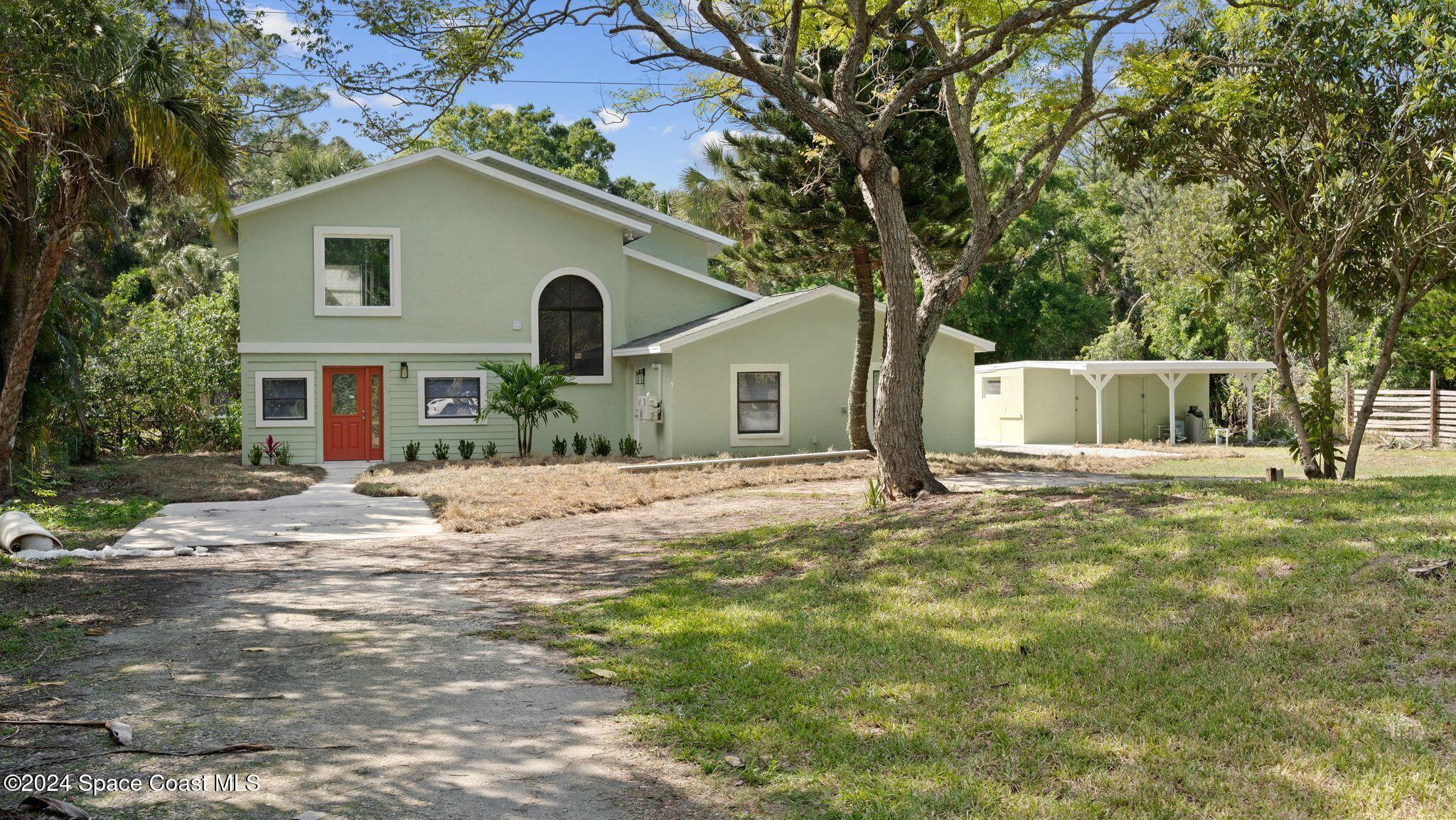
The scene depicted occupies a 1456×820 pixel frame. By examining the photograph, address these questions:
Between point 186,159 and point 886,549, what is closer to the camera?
point 886,549

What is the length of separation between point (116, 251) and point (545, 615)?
41757mm

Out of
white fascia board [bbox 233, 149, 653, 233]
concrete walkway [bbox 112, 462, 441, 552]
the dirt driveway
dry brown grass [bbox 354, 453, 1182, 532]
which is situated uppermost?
white fascia board [bbox 233, 149, 653, 233]

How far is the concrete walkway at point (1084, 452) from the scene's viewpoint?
76.5 feet

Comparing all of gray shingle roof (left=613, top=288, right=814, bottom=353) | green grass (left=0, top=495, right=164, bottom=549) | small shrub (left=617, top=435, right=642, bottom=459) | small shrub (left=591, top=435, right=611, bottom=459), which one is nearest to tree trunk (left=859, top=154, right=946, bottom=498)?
green grass (left=0, top=495, right=164, bottom=549)

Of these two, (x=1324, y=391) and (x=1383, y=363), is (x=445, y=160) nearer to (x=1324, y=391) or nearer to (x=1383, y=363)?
(x=1324, y=391)

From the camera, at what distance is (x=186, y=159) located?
1246cm

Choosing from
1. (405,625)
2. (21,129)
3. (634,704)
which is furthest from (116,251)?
(634,704)

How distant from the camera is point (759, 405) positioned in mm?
23141

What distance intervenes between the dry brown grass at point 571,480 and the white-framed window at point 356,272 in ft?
12.8

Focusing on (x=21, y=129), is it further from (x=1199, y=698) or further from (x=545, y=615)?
(x=1199, y=698)

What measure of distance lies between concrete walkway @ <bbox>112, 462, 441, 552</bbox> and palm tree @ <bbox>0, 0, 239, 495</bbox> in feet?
8.62

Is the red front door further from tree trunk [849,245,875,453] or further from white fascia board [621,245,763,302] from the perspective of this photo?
tree trunk [849,245,875,453]

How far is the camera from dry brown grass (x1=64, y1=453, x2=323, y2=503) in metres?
16.0

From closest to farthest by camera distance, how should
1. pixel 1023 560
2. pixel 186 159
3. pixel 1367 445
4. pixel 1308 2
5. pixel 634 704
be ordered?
1. pixel 634 704
2. pixel 1023 560
3. pixel 1308 2
4. pixel 186 159
5. pixel 1367 445
